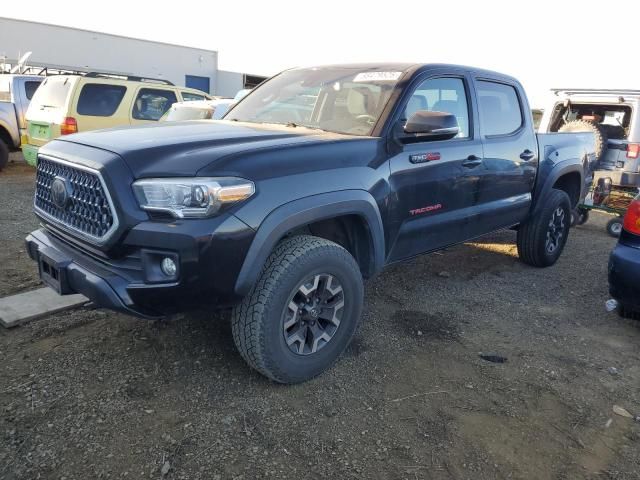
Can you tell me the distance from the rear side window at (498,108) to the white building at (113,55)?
69.9 feet

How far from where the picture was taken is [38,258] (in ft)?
9.55

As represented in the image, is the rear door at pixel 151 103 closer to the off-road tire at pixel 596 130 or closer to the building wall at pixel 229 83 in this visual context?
the off-road tire at pixel 596 130

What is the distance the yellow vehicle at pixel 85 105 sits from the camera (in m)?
7.96

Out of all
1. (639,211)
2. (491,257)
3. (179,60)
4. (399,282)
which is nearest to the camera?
(639,211)

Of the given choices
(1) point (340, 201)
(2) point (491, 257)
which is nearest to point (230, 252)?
(1) point (340, 201)

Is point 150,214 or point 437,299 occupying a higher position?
point 150,214

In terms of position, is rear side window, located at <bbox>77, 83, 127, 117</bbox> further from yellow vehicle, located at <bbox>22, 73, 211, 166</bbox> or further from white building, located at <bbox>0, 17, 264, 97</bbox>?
white building, located at <bbox>0, 17, 264, 97</bbox>

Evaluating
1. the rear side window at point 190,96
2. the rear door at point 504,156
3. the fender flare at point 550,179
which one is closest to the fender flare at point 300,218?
the rear door at point 504,156

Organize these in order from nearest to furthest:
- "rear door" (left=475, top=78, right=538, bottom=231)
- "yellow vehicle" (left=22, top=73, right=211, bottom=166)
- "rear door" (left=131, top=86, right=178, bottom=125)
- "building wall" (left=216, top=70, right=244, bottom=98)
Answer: "rear door" (left=475, top=78, right=538, bottom=231)
"yellow vehicle" (left=22, top=73, right=211, bottom=166)
"rear door" (left=131, top=86, right=178, bottom=125)
"building wall" (left=216, top=70, right=244, bottom=98)

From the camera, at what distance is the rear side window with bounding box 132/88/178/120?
904 centimetres

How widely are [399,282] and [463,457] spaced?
7.71 feet

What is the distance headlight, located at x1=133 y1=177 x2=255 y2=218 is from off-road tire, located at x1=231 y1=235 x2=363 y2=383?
0.48 metres

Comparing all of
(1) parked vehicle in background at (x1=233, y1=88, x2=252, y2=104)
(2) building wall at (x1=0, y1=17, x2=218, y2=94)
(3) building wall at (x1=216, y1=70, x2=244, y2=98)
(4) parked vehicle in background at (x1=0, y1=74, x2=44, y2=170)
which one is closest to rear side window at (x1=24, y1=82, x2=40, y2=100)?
(4) parked vehicle in background at (x1=0, y1=74, x2=44, y2=170)

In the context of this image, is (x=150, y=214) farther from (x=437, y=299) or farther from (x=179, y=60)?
(x=179, y=60)
